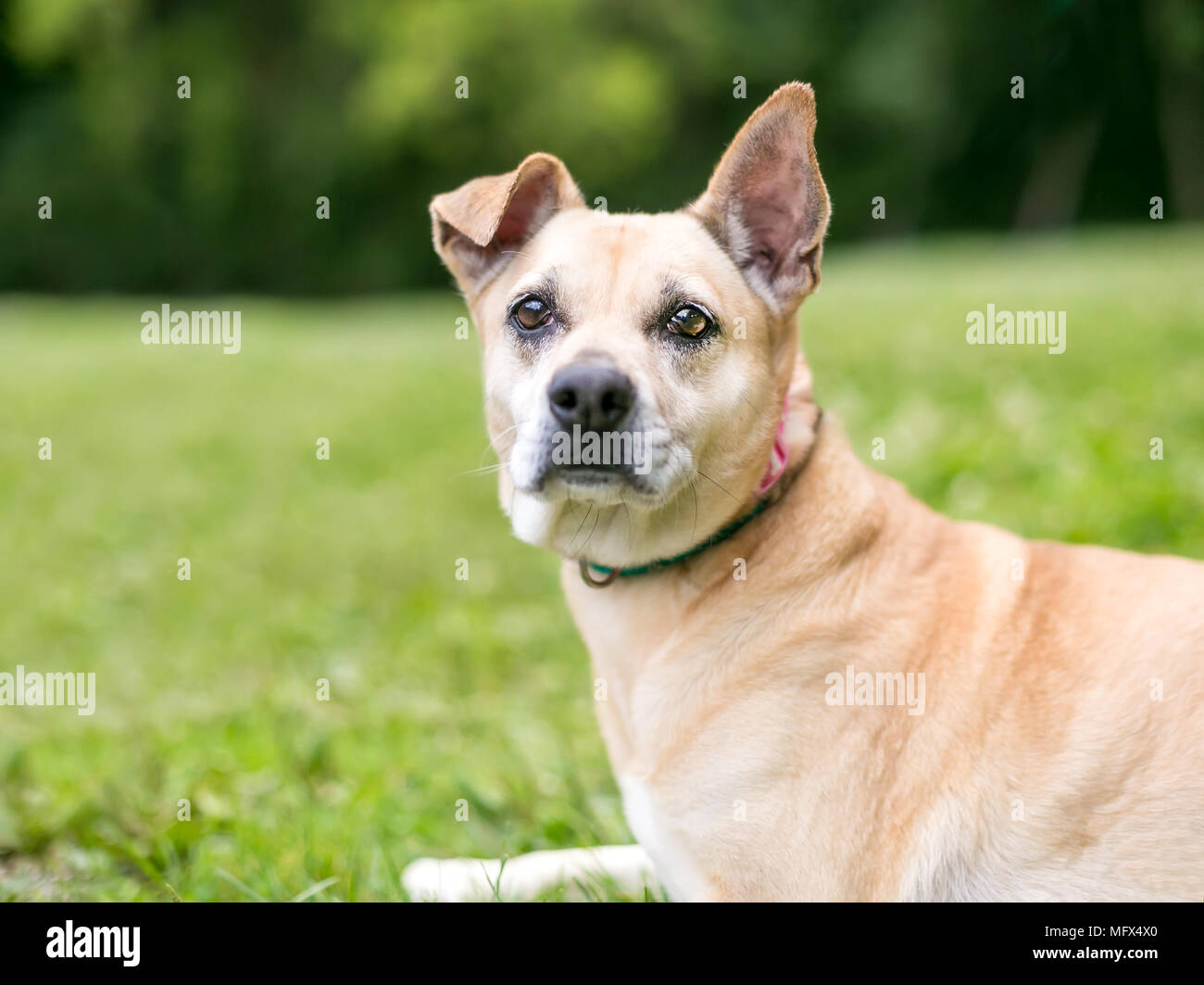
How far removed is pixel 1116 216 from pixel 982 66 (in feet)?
14.2

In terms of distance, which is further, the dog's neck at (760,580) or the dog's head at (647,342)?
the dog's neck at (760,580)

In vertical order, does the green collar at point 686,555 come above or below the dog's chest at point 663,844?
above

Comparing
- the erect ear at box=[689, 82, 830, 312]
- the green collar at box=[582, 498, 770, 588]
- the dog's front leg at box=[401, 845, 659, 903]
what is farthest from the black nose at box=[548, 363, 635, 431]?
the dog's front leg at box=[401, 845, 659, 903]

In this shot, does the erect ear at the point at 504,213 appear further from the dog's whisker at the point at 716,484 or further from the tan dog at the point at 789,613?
the dog's whisker at the point at 716,484

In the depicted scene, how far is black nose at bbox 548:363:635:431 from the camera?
2.84 m

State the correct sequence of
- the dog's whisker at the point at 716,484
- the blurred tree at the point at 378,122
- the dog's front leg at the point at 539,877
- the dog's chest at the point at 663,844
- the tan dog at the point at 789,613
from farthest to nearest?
the blurred tree at the point at 378,122 < the dog's front leg at the point at 539,877 < the dog's whisker at the point at 716,484 < the dog's chest at the point at 663,844 < the tan dog at the point at 789,613

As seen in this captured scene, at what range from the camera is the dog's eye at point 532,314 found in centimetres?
324

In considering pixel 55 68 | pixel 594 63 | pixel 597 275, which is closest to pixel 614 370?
pixel 597 275

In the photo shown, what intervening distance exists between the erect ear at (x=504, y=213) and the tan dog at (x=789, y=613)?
0.07 ft

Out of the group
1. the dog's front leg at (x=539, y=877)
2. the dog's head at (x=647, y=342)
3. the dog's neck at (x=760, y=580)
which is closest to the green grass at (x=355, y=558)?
the dog's front leg at (x=539, y=877)

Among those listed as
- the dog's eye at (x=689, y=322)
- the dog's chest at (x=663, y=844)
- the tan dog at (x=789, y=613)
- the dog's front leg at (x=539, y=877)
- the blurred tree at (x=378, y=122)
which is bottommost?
the dog's front leg at (x=539, y=877)

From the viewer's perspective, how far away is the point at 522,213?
3.57 metres

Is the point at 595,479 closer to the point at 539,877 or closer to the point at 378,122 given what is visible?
the point at 539,877
